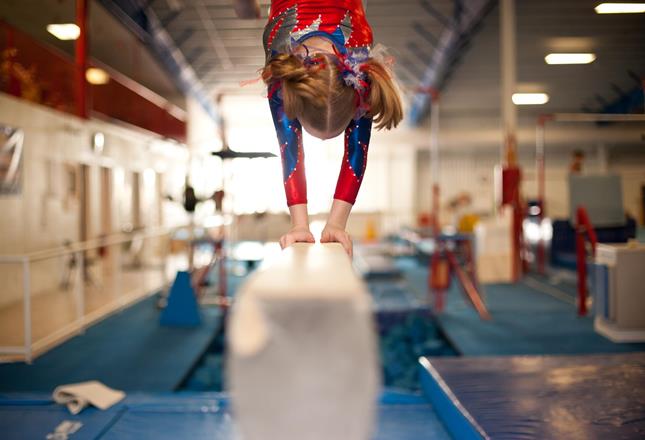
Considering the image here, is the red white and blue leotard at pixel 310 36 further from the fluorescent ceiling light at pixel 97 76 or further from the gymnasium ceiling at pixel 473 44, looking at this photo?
the fluorescent ceiling light at pixel 97 76

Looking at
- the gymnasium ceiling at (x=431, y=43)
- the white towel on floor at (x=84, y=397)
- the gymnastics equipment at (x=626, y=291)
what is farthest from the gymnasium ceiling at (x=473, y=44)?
the white towel on floor at (x=84, y=397)

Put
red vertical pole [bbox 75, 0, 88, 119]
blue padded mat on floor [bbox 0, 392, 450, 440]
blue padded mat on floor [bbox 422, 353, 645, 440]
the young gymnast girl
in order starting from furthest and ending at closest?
red vertical pole [bbox 75, 0, 88, 119], blue padded mat on floor [bbox 0, 392, 450, 440], blue padded mat on floor [bbox 422, 353, 645, 440], the young gymnast girl

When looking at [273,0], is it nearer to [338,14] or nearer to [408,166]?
[338,14]

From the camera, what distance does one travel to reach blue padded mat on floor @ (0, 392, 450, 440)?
2422 millimetres

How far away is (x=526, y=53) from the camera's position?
8984mm

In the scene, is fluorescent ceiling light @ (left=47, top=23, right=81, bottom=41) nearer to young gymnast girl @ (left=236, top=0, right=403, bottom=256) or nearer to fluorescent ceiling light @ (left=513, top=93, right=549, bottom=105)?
young gymnast girl @ (left=236, top=0, right=403, bottom=256)

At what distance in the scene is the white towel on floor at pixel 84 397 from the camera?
8.73 feet

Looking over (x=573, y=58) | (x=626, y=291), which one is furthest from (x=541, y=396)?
(x=573, y=58)

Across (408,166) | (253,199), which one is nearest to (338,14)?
(253,199)

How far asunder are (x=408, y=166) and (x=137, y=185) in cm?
888

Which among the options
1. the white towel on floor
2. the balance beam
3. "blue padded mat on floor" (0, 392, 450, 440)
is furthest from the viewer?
the white towel on floor

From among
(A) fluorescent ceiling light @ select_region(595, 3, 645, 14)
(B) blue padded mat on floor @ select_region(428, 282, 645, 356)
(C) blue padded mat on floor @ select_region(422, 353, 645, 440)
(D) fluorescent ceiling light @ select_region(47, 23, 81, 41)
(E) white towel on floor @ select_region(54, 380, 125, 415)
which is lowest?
(B) blue padded mat on floor @ select_region(428, 282, 645, 356)

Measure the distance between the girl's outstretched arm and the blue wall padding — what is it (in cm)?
327

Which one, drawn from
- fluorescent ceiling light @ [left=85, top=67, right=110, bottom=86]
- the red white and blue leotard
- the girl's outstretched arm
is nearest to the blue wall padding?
the girl's outstretched arm
